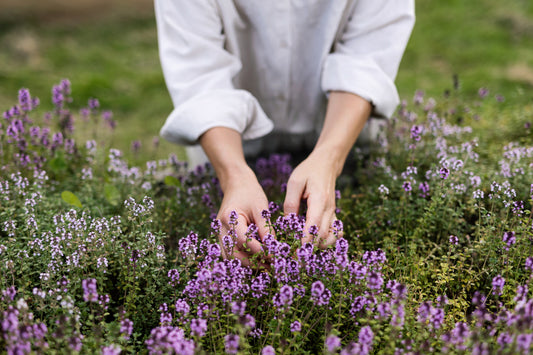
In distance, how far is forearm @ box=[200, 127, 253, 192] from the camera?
2389mm

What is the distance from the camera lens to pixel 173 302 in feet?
6.75

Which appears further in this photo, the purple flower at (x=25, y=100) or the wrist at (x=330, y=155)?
the purple flower at (x=25, y=100)

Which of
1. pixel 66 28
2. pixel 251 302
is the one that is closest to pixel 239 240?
pixel 251 302

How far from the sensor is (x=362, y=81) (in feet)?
9.13

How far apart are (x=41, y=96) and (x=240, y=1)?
414 centimetres

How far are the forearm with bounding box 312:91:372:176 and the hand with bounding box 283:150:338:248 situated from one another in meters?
0.09

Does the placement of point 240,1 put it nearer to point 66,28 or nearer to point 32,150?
point 32,150

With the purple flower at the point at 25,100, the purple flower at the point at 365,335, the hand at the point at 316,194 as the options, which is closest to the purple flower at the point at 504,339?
the purple flower at the point at 365,335

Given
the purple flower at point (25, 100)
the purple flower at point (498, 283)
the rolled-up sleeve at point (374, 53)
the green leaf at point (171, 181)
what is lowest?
the purple flower at point (498, 283)

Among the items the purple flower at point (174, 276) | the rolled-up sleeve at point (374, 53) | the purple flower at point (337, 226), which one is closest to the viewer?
the purple flower at point (174, 276)

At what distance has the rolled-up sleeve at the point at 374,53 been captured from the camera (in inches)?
111

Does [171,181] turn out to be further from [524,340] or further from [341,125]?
[524,340]

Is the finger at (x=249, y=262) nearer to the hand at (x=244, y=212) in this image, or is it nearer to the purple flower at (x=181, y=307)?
the hand at (x=244, y=212)

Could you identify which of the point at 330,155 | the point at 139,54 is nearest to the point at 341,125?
the point at 330,155
